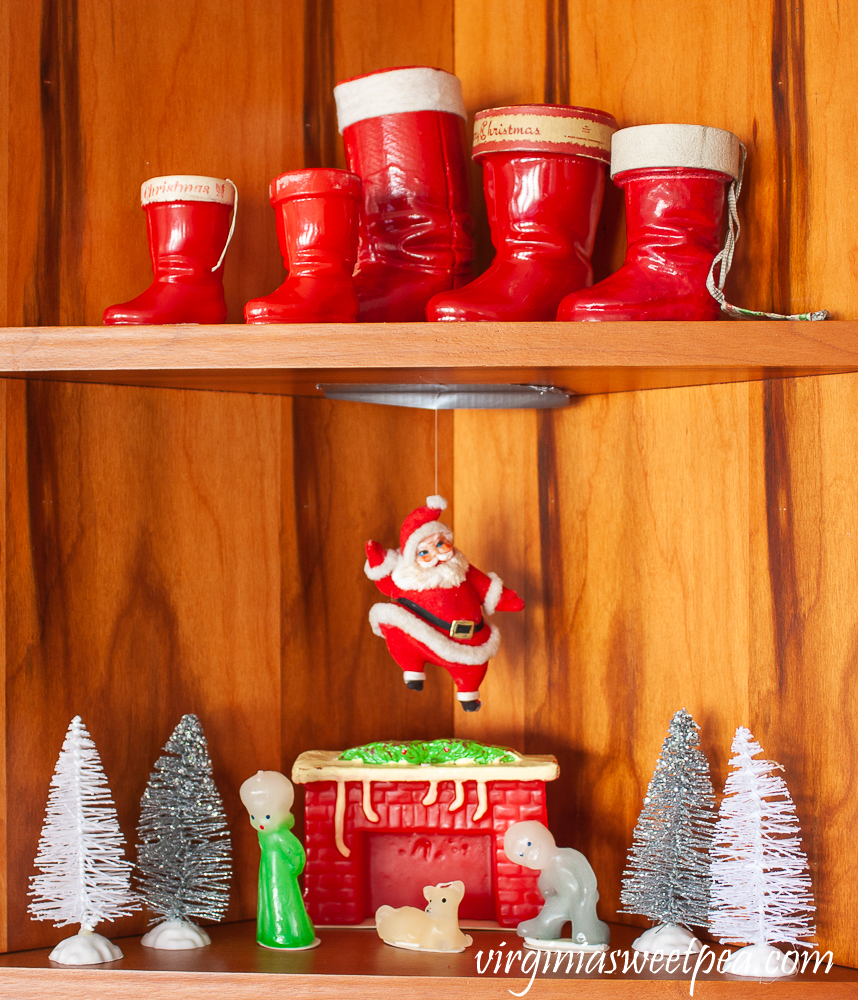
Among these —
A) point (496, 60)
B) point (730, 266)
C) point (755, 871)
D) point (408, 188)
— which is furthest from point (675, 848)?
point (496, 60)

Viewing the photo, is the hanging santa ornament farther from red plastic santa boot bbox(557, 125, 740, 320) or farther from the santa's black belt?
the santa's black belt

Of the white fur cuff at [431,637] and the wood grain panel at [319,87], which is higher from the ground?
the wood grain panel at [319,87]

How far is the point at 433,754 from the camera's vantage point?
91 centimetres

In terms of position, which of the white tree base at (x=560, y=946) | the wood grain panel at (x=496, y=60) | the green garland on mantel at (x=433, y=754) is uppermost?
the wood grain panel at (x=496, y=60)

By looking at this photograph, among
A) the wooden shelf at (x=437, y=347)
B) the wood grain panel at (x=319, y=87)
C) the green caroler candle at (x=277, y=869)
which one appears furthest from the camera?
the wood grain panel at (x=319, y=87)

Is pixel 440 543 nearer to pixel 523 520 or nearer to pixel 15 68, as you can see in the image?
pixel 523 520

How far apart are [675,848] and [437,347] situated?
417 mm

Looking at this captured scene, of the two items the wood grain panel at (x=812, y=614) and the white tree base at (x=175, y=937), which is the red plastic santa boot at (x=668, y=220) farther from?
the white tree base at (x=175, y=937)

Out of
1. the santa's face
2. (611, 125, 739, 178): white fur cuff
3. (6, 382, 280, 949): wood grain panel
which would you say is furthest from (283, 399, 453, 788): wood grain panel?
(611, 125, 739, 178): white fur cuff

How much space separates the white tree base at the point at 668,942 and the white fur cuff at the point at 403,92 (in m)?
0.67

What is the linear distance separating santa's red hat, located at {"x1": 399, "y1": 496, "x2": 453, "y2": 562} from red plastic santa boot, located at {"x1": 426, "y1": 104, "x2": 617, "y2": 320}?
0.19 m

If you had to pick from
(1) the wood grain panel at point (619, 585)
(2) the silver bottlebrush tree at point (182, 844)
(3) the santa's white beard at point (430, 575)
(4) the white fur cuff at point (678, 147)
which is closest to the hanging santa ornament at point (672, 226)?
(4) the white fur cuff at point (678, 147)

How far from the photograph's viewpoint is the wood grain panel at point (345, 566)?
979 mm

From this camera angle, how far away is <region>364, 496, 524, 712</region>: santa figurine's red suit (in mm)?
900
